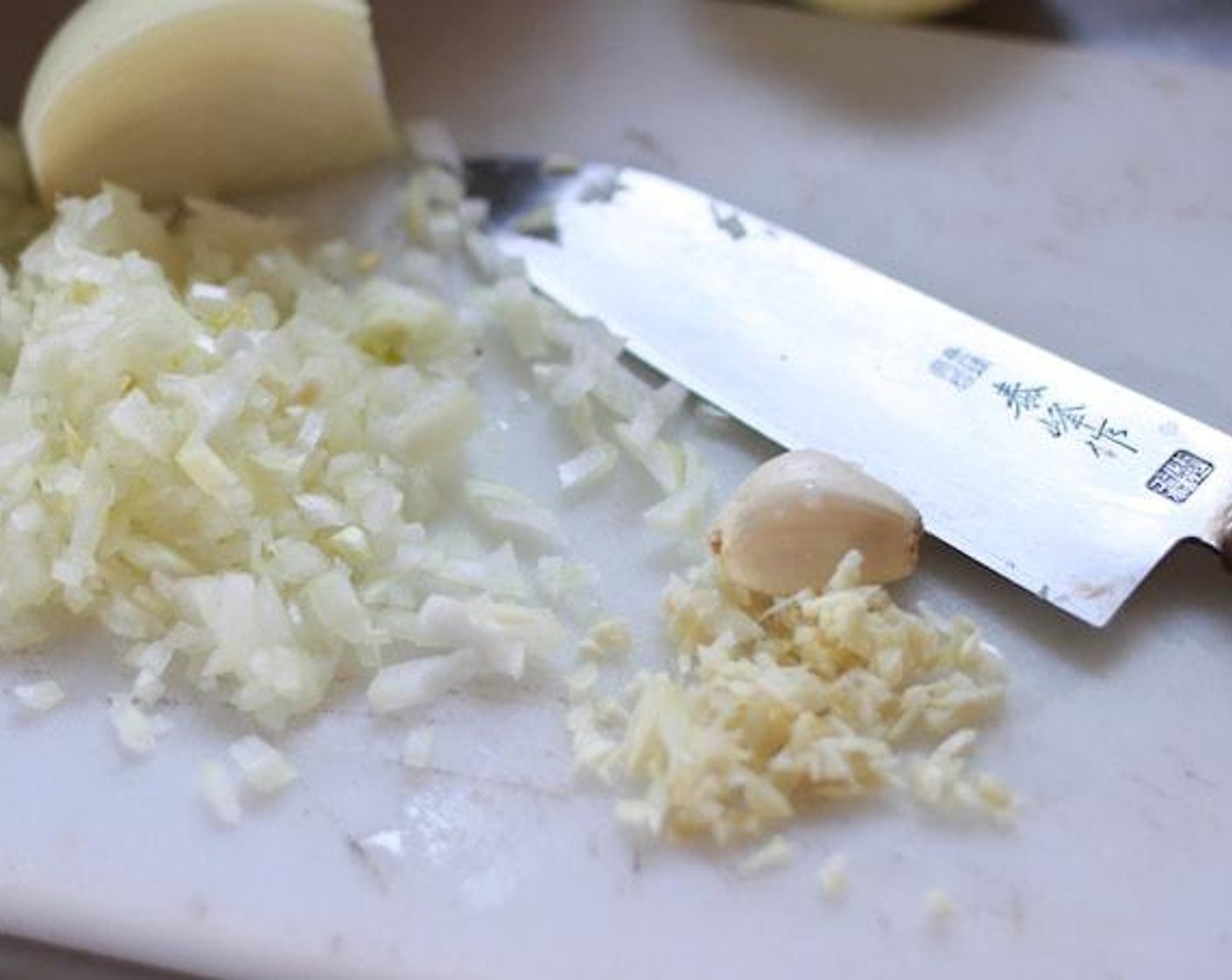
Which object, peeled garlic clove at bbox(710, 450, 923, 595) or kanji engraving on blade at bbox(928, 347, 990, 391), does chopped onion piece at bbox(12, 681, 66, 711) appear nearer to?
peeled garlic clove at bbox(710, 450, 923, 595)

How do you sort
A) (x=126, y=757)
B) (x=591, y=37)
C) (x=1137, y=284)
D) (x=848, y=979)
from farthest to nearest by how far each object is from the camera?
(x=591, y=37), (x=1137, y=284), (x=126, y=757), (x=848, y=979)

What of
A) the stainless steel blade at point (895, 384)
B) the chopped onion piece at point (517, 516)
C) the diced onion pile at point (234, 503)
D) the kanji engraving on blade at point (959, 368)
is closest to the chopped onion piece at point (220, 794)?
the diced onion pile at point (234, 503)

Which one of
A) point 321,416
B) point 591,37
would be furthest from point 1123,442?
point 591,37

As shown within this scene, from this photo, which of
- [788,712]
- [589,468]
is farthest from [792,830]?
[589,468]

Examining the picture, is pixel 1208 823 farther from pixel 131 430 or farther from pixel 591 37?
pixel 591 37

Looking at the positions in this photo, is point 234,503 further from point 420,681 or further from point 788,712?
point 788,712

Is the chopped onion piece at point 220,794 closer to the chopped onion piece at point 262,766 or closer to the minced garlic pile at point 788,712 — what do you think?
the chopped onion piece at point 262,766
